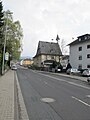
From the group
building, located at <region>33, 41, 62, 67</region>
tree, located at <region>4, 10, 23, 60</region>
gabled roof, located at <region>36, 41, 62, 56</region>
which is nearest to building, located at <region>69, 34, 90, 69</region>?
tree, located at <region>4, 10, 23, 60</region>

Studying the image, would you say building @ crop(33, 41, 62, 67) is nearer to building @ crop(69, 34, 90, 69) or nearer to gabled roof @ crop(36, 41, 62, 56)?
gabled roof @ crop(36, 41, 62, 56)

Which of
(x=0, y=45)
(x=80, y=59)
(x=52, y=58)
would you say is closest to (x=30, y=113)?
(x=0, y=45)

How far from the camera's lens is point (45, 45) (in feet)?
332

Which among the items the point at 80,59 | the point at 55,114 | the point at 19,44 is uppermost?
the point at 19,44

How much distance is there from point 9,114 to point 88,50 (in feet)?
166

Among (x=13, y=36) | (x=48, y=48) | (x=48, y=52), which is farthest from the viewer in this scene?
(x=48, y=48)

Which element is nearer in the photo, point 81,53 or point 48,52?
point 81,53

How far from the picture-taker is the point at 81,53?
60938 millimetres

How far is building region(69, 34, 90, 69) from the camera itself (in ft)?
189

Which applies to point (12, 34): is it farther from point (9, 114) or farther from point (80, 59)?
point (9, 114)

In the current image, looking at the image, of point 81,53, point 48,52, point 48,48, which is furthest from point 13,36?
point 48,48

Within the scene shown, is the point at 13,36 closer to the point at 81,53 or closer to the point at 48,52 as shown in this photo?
the point at 81,53

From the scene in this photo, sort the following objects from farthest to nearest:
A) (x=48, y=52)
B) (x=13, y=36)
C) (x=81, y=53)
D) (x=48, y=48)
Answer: (x=48, y=48) → (x=48, y=52) → (x=81, y=53) → (x=13, y=36)

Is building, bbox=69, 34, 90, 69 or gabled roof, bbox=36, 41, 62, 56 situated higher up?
gabled roof, bbox=36, 41, 62, 56
